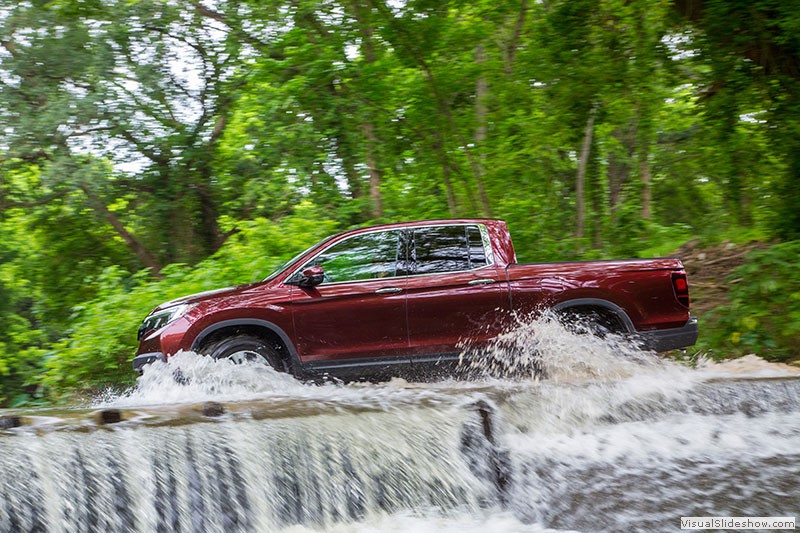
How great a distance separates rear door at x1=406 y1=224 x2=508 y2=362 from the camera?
6.54 m

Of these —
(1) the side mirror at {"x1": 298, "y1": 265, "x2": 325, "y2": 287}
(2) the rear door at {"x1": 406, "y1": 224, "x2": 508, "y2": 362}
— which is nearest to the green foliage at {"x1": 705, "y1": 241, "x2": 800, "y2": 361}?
(2) the rear door at {"x1": 406, "y1": 224, "x2": 508, "y2": 362}

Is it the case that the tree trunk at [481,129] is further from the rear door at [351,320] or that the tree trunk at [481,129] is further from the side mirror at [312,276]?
the side mirror at [312,276]

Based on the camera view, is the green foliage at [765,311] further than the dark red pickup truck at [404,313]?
Yes

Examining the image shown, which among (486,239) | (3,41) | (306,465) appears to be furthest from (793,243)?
(3,41)

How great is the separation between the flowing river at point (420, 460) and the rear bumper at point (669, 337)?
18.1 inches

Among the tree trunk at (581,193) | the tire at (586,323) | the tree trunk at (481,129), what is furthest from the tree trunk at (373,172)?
the tire at (586,323)

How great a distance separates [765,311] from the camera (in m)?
8.74

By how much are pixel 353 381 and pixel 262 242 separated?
5.30 meters

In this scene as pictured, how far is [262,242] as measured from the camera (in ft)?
38.0

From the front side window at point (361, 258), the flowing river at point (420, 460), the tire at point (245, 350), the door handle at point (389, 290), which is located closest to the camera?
the flowing river at point (420, 460)

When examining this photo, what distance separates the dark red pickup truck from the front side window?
39 mm

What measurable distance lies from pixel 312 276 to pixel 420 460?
2.28 metres

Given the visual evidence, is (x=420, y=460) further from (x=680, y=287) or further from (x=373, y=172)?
(x=373, y=172)

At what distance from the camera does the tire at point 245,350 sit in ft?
21.3
